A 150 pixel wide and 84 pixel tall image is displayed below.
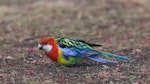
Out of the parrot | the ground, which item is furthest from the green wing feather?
the ground

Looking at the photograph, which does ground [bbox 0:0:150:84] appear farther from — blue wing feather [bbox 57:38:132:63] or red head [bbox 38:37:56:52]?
red head [bbox 38:37:56:52]

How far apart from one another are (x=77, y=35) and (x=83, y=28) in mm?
634

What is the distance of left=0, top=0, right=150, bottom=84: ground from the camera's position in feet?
19.5

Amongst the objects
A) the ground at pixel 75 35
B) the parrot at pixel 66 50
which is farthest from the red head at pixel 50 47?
the ground at pixel 75 35

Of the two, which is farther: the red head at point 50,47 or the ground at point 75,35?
the red head at point 50,47

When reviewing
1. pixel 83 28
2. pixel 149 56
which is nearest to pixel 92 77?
pixel 149 56

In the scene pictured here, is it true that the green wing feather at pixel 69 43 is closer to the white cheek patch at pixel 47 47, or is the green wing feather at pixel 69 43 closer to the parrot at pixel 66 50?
the parrot at pixel 66 50

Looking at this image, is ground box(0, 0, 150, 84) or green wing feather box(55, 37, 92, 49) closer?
ground box(0, 0, 150, 84)

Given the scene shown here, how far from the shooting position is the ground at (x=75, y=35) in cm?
594

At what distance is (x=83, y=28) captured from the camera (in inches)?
397

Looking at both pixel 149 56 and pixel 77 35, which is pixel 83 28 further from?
pixel 149 56

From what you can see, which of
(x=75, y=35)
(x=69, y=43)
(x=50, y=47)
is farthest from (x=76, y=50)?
(x=75, y=35)

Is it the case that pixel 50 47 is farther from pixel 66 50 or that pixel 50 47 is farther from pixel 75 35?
pixel 75 35

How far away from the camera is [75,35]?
949 cm
